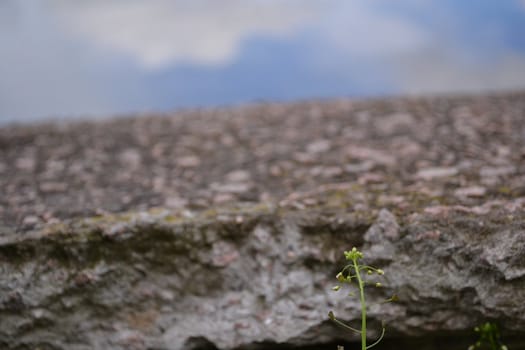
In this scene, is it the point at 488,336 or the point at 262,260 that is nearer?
the point at 488,336

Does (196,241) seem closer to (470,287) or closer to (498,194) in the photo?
(470,287)

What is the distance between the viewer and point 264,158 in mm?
4738

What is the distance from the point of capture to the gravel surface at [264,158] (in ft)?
12.0

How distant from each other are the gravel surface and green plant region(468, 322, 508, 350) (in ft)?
2.71

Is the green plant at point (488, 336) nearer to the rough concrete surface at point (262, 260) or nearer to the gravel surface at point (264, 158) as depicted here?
the rough concrete surface at point (262, 260)

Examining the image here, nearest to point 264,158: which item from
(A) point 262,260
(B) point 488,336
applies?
(A) point 262,260

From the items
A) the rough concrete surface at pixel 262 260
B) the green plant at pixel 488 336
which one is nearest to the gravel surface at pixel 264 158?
the rough concrete surface at pixel 262 260

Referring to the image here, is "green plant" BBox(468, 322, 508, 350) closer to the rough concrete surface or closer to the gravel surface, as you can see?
the rough concrete surface

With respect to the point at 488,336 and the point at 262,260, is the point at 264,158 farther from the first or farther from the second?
the point at 488,336

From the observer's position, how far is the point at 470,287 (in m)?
2.81

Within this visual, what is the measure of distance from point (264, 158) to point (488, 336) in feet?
8.87

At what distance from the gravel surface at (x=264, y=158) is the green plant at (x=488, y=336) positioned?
0.83m

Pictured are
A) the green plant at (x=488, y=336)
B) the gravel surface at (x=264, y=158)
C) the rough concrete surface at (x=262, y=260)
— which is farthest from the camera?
the gravel surface at (x=264, y=158)

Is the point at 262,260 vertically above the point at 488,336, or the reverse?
the point at 262,260
